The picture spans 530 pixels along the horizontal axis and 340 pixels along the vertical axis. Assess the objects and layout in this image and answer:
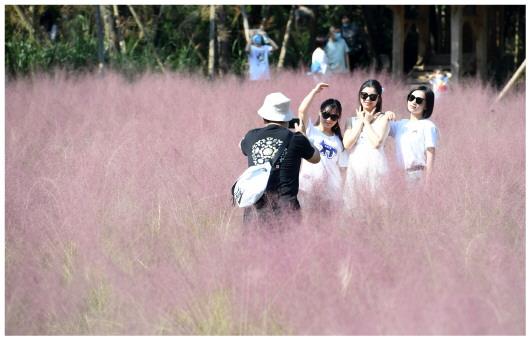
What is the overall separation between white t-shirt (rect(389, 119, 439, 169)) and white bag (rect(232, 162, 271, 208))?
1.10 m

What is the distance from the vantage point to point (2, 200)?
512 cm

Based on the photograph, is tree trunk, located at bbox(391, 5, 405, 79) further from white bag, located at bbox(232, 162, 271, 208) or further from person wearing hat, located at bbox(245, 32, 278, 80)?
white bag, located at bbox(232, 162, 271, 208)

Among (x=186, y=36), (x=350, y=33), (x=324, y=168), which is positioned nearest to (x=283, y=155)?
(x=324, y=168)

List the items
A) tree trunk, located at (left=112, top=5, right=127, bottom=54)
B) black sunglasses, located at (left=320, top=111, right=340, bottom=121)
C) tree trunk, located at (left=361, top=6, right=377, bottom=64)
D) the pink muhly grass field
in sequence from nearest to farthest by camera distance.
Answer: the pink muhly grass field, black sunglasses, located at (left=320, top=111, right=340, bottom=121), tree trunk, located at (left=112, top=5, right=127, bottom=54), tree trunk, located at (left=361, top=6, right=377, bottom=64)

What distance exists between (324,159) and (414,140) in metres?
0.60

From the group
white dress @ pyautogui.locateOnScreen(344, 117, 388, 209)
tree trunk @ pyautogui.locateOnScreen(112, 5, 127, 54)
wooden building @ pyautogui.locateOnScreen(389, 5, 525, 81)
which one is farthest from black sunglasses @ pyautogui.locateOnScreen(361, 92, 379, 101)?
tree trunk @ pyautogui.locateOnScreen(112, 5, 127, 54)

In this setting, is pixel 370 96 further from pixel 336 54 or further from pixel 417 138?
pixel 336 54

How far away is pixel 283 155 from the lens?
4.68 metres

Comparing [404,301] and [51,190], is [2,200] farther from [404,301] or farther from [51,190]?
[404,301]

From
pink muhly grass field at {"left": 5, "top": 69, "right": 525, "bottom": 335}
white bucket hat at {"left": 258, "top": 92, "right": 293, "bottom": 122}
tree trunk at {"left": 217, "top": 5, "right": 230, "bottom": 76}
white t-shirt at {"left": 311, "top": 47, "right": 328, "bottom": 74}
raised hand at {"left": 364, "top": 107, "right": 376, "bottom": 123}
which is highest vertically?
tree trunk at {"left": 217, "top": 5, "right": 230, "bottom": 76}

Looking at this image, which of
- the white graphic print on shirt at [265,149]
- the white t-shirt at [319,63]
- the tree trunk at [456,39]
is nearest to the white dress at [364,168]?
the white graphic print on shirt at [265,149]

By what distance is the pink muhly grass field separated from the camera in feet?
11.6

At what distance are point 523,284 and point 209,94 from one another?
857cm

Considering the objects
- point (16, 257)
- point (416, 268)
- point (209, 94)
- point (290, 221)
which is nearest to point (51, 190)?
point (16, 257)
